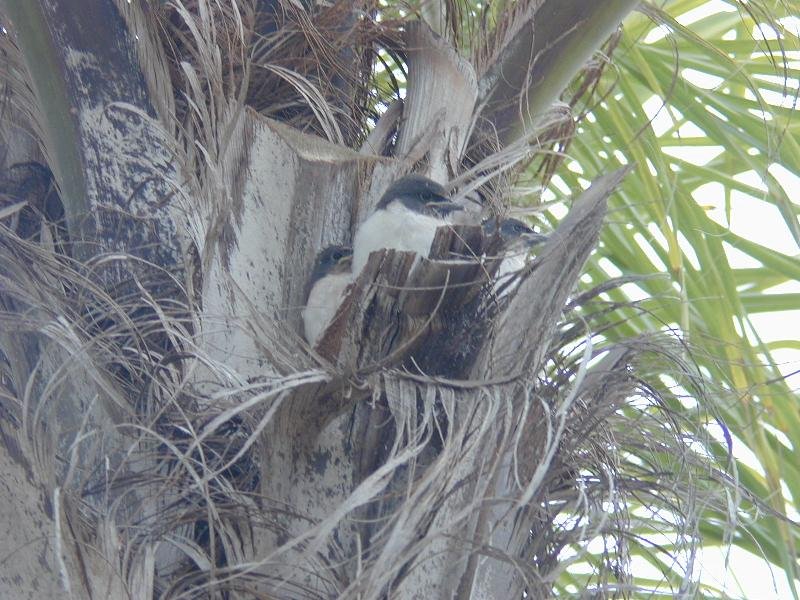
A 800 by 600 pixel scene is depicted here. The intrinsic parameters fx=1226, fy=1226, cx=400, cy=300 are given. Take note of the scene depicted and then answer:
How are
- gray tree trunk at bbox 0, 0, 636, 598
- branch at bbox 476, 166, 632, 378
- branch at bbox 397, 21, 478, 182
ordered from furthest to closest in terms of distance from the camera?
branch at bbox 397, 21, 478, 182 → branch at bbox 476, 166, 632, 378 → gray tree trunk at bbox 0, 0, 636, 598

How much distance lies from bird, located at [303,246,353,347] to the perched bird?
43 millimetres

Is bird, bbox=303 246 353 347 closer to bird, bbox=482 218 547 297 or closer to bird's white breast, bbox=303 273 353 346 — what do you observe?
bird's white breast, bbox=303 273 353 346

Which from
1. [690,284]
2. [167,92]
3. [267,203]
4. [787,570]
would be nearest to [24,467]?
[267,203]

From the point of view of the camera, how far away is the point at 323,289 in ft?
6.75

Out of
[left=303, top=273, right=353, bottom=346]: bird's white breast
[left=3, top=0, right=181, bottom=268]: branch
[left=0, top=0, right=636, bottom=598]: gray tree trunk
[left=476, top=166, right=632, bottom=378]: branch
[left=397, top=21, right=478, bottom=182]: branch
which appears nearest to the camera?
[left=0, top=0, right=636, bottom=598]: gray tree trunk

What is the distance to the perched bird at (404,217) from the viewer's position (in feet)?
6.93

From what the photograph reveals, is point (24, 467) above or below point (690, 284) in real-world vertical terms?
below

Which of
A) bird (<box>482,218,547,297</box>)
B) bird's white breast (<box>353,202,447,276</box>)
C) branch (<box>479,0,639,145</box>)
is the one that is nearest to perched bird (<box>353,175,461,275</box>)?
bird's white breast (<box>353,202,447,276</box>)

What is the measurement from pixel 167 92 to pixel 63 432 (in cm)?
Result: 72

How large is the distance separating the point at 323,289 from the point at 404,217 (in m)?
0.22

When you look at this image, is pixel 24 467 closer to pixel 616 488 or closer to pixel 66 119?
pixel 66 119

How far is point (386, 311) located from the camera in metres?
1.80

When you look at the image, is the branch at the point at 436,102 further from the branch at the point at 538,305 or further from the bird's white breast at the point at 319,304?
the branch at the point at 538,305

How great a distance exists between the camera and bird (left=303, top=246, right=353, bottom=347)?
202 cm
